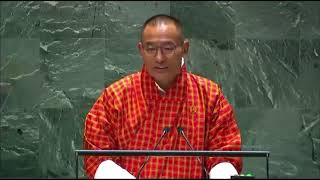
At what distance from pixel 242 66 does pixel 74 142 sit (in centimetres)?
148

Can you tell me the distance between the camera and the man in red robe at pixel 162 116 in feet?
10.3

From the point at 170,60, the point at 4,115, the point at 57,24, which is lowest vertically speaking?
the point at 4,115

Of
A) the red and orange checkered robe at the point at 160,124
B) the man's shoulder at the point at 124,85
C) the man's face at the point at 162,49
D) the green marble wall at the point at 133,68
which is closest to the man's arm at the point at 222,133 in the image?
the red and orange checkered robe at the point at 160,124

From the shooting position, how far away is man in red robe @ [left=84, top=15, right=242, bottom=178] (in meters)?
3.14

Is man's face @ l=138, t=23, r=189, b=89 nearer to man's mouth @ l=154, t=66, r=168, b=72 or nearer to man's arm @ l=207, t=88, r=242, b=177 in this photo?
man's mouth @ l=154, t=66, r=168, b=72

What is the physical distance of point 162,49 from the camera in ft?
10.3

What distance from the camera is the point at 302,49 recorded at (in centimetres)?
497

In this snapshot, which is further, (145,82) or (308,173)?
(308,173)

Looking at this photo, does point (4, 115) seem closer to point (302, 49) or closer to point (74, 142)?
point (74, 142)

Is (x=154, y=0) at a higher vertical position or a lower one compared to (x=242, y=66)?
higher

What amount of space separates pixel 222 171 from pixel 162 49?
2.26ft

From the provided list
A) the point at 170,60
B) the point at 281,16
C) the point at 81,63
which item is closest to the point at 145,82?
the point at 170,60

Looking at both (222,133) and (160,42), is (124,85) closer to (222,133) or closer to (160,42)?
(160,42)

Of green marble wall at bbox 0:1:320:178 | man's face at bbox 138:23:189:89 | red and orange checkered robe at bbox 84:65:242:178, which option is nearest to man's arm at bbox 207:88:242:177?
red and orange checkered robe at bbox 84:65:242:178
